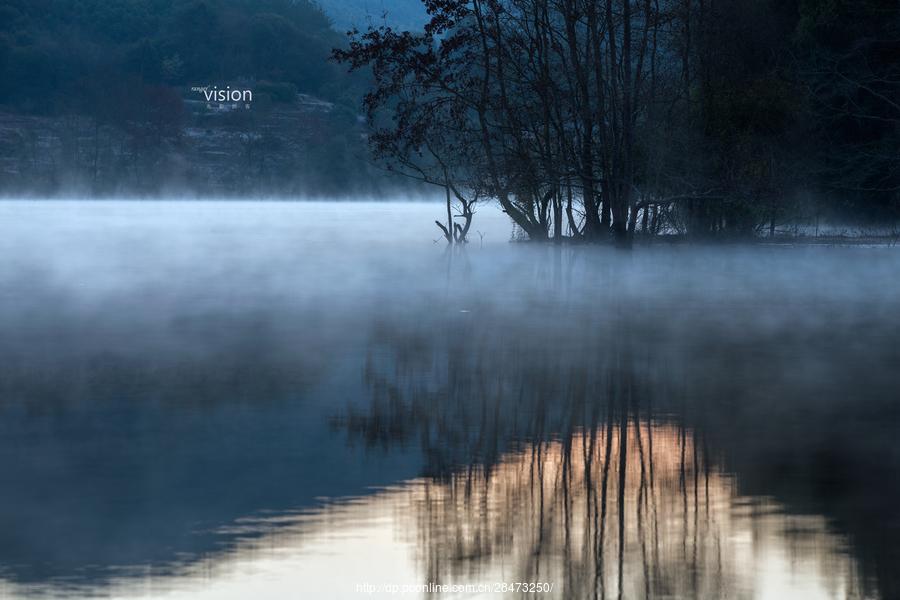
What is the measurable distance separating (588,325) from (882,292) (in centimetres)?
866

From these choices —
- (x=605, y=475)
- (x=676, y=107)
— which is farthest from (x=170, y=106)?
(x=605, y=475)

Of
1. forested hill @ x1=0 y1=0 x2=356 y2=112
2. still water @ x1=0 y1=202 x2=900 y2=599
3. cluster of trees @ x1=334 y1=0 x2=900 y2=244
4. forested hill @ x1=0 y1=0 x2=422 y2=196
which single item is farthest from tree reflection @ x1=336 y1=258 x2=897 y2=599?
forested hill @ x1=0 y1=0 x2=356 y2=112

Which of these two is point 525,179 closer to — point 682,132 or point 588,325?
point 682,132

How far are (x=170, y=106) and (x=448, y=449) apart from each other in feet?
413

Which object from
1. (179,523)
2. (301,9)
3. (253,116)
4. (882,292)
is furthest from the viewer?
(301,9)

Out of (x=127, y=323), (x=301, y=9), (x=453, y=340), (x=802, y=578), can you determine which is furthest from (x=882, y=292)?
(x=301, y=9)

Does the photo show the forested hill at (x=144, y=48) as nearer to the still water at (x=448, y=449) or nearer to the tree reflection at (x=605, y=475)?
the still water at (x=448, y=449)

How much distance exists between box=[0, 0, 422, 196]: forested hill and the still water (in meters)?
109

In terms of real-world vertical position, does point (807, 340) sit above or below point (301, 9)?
below

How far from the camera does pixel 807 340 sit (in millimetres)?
17953

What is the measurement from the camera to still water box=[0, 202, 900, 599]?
7.09 metres

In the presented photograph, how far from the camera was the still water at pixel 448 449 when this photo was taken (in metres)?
7.09

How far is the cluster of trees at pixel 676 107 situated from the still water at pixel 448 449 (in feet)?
49.6

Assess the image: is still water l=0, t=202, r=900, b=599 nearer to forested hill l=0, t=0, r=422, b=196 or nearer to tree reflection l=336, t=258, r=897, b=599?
tree reflection l=336, t=258, r=897, b=599
